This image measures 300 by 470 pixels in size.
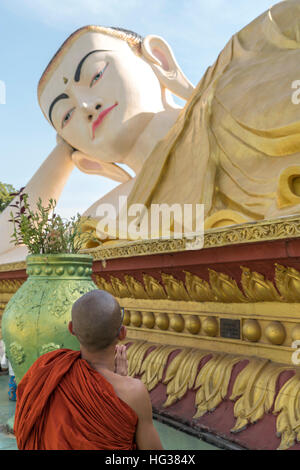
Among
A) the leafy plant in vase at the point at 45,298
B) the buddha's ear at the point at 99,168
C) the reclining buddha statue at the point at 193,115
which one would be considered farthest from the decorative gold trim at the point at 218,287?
the buddha's ear at the point at 99,168

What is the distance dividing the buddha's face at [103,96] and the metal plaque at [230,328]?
3.07 metres

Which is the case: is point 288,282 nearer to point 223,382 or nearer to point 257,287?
point 257,287

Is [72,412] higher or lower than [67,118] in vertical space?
lower

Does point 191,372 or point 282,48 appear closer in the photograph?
point 191,372

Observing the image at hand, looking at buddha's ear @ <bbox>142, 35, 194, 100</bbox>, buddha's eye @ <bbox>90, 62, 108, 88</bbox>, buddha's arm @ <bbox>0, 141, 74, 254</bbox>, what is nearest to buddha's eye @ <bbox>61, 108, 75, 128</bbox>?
buddha's eye @ <bbox>90, 62, 108, 88</bbox>

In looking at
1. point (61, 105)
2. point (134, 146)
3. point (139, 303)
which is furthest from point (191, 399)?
point (61, 105)

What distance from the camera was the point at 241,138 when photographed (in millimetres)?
3102

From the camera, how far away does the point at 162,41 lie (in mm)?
5152

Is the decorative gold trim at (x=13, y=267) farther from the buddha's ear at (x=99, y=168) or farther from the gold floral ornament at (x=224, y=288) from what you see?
the buddha's ear at (x=99, y=168)

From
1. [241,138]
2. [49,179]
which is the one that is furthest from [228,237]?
[49,179]

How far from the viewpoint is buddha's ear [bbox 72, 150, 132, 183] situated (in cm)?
623

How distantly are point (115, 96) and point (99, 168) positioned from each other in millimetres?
1680

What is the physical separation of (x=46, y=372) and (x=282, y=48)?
117 inches
